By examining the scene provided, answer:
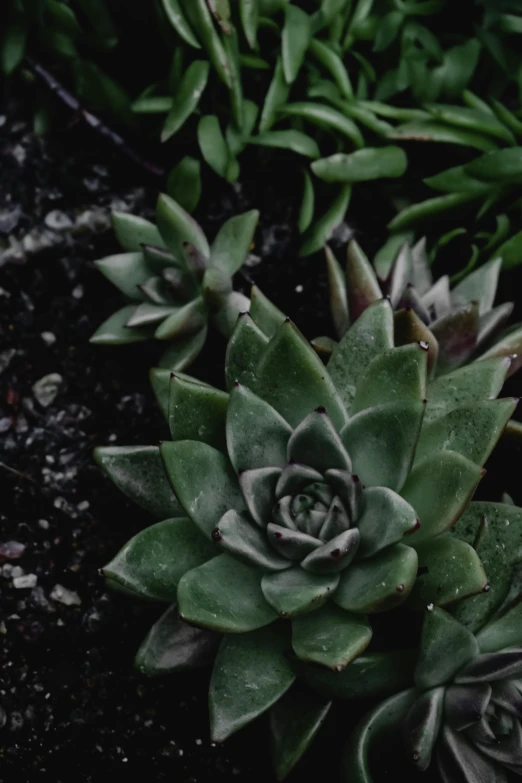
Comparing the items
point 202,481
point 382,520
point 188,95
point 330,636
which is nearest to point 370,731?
point 330,636

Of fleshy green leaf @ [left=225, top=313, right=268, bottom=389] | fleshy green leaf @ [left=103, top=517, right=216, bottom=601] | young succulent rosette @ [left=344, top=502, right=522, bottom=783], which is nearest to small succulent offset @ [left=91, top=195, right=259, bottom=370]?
fleshy green leaf @ [left=225, top=313, right=268, bottom=389]

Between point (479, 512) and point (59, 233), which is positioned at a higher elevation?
point (59, 233)

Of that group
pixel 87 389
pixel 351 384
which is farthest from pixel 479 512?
pixel 87 389

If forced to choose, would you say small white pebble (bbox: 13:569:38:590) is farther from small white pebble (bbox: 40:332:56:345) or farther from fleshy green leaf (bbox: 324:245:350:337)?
fleshy green leaf (bbox: 324:245:350:337)

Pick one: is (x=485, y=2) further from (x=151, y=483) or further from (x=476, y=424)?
(x=151, y=483)

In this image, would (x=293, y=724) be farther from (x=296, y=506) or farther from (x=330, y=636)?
(x=296, y=506)

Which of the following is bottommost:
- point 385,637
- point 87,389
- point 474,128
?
point 385,637

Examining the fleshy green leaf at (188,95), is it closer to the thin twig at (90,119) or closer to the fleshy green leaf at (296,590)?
the thin twig at (90,119)
